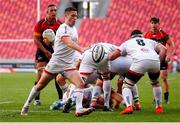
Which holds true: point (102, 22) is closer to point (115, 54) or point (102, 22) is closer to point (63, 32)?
point (115, 54)

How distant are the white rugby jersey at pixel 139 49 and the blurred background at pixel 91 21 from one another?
88.3 ft

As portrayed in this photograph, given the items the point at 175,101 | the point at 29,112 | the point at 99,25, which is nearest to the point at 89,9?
the point at 99,25

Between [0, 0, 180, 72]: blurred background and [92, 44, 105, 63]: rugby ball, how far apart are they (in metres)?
26.6

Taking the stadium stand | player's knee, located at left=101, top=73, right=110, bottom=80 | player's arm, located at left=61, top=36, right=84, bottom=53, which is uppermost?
the stadium stand

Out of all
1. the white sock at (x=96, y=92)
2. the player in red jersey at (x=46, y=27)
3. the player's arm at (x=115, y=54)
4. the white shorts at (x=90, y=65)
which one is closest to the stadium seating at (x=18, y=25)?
the player in red jersey at (x=46, y=27)

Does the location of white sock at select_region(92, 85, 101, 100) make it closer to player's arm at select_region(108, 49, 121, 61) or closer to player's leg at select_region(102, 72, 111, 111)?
player's leg at select_region(102, 72, 111, 111)

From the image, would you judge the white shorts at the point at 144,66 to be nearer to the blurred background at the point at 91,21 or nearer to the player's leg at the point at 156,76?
the player's leg at the point at 156,76

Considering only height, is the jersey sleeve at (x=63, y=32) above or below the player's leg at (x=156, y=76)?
above

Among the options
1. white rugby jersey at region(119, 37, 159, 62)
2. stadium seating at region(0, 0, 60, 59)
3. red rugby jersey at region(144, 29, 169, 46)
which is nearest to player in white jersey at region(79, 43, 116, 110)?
white rugby jersey at region(119, 37, 159, 62)

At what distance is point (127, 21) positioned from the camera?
4091 cm

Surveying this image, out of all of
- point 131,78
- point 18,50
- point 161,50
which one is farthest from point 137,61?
point 18,50

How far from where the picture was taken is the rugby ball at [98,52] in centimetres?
1220

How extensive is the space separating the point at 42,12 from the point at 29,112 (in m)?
30.3

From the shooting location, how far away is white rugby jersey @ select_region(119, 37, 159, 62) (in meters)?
11.8
